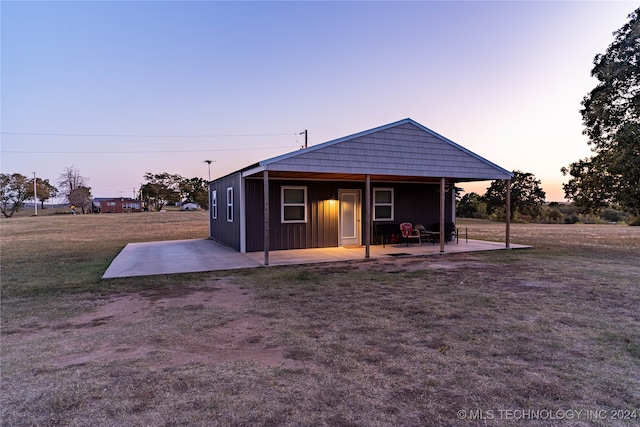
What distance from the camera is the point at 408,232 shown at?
11.9 metres

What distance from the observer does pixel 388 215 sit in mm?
12516

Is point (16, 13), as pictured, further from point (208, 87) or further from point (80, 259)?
point (80, 259)

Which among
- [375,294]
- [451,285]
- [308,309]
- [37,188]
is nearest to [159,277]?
[308,309]

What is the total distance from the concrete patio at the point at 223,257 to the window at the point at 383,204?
1114mm

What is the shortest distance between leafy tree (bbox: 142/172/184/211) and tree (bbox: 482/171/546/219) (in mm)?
55531

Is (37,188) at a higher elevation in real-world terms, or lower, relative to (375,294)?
higher

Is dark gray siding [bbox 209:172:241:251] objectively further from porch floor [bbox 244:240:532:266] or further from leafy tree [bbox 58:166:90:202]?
leafy tree [bbox 58:166:90:202]

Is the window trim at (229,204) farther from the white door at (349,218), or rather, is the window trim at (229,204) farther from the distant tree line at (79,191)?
the distant tree line at (79,191)

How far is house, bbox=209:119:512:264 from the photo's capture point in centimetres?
905

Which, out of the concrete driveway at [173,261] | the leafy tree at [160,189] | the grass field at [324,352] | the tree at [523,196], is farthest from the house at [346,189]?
the leafy tree at [160,189]

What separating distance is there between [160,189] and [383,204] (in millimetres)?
60407

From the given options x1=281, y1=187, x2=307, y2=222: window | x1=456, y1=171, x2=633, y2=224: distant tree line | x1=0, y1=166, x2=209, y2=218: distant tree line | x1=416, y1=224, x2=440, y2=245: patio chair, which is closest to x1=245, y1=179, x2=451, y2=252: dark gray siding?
x1=281, y1=187, x2=307, y2=222: window

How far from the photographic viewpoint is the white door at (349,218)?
11.9 meters

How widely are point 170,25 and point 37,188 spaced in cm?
5807
